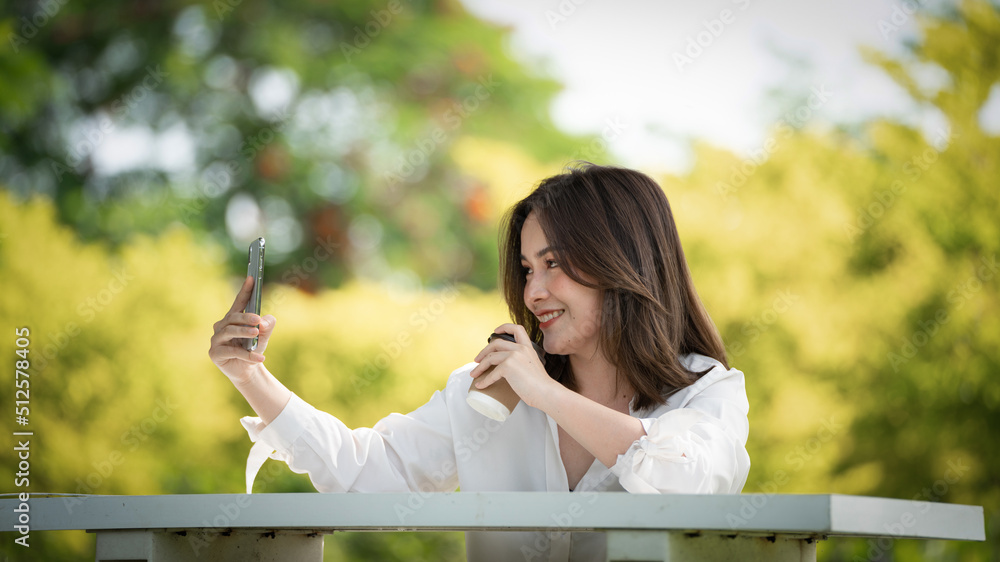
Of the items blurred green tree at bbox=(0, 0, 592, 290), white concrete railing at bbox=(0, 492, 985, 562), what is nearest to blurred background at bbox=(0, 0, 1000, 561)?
blurred green tree at bbox=(0, 0, 592, 290)

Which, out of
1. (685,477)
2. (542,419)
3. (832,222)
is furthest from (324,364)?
(685,477)

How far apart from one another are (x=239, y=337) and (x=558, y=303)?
32.4 inches

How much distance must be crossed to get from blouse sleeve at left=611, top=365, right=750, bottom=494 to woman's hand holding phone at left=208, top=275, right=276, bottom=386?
0.88m

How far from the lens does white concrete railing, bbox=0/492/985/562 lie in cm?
124

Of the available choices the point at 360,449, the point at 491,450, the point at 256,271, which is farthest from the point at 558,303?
the point at 256,271

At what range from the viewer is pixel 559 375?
2539mm

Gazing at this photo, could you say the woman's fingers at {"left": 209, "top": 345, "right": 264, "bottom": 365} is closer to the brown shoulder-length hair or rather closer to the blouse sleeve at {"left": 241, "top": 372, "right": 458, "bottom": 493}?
the blouse sleeve at {"left": 241, "top": 372, "right": 458, "bottom": 493}

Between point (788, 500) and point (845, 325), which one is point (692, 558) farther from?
point (845, 325)

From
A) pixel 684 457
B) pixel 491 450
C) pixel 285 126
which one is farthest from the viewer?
A: pixel 285 126

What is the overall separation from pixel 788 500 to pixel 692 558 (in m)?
0.21

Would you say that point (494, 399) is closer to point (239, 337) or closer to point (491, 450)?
point (491, 450)

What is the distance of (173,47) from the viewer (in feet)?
21.3

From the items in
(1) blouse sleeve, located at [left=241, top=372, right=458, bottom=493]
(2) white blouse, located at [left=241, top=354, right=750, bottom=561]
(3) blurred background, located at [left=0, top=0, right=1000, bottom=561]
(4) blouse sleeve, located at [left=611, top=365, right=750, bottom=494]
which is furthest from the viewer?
(3) blurred background, located at [left=0, top=0, right=1000, bottom=561]

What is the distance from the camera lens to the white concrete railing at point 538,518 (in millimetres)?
1242
